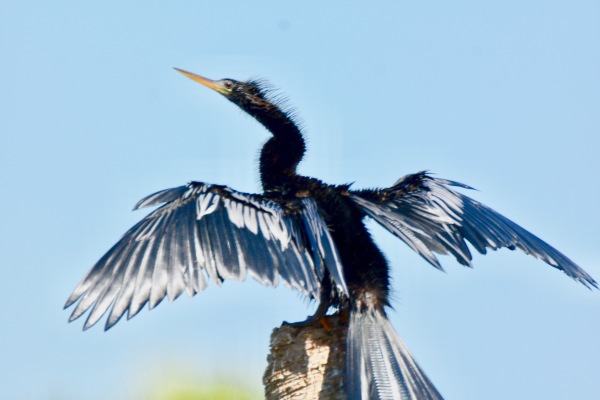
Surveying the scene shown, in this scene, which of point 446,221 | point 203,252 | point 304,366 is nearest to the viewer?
point 304,366

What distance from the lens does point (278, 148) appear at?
6324 mm

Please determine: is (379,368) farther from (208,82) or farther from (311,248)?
(208,82)

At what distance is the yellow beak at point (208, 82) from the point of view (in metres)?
7.09

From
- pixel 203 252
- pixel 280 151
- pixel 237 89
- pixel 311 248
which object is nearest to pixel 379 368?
pixel 311 248

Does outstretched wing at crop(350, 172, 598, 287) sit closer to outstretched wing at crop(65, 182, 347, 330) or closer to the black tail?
outstretched wing at crop(65, 182, 347, 330)

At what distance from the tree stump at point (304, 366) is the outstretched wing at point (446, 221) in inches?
31.2

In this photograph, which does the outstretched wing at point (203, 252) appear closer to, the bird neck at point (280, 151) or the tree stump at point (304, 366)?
the tree stump at point (304, 366)

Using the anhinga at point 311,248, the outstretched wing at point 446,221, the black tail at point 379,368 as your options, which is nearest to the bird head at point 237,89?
the anhinga at point 311,248

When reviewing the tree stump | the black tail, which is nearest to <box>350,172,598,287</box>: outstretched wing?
the black tail

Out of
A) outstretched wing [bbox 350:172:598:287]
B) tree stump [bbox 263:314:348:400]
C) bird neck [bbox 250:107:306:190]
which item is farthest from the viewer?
bird neck [bbox 250:107:306:190]

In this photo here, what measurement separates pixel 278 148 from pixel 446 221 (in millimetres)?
1156

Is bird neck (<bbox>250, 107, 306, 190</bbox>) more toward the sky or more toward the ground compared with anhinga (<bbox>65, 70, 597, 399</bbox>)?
more toward the sky

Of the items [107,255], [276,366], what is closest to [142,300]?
[107,255]

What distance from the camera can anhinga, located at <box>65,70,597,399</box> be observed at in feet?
15.7
